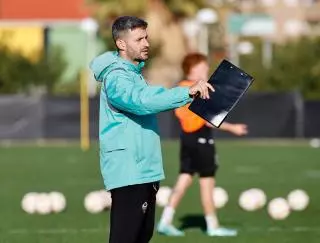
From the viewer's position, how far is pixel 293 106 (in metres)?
33.9

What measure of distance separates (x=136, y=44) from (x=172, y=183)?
1183cm

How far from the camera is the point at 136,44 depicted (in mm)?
7836

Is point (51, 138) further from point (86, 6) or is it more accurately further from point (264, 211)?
point (86, 6)

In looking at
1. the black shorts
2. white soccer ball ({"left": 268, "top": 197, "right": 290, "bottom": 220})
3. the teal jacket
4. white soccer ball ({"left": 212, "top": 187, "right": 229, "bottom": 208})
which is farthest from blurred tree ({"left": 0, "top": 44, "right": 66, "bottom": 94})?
the teal jacket

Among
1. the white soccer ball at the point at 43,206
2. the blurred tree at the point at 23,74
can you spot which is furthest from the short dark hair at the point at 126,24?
the blurred tree at the point at 23,74

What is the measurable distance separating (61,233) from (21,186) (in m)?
6.67

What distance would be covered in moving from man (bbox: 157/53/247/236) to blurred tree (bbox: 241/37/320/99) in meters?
27.9

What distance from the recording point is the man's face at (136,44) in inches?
307

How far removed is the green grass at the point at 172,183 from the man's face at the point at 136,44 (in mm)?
4258

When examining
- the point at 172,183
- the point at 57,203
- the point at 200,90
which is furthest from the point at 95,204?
the point at 200,90

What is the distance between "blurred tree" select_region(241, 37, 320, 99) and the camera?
4150 centimetres

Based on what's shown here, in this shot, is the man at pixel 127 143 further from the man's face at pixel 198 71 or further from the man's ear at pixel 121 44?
the man's face at pixel 198 71

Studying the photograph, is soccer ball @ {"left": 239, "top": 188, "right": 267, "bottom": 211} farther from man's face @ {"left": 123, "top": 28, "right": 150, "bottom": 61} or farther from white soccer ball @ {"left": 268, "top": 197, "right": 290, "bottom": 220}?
man's face @ {"left": 123, "top": 28, "right": 150, "bottom": 61}

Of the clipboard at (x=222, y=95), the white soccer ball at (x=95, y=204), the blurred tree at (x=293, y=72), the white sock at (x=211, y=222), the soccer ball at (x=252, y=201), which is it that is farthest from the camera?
the blurred tree at (x=293, y=72)
